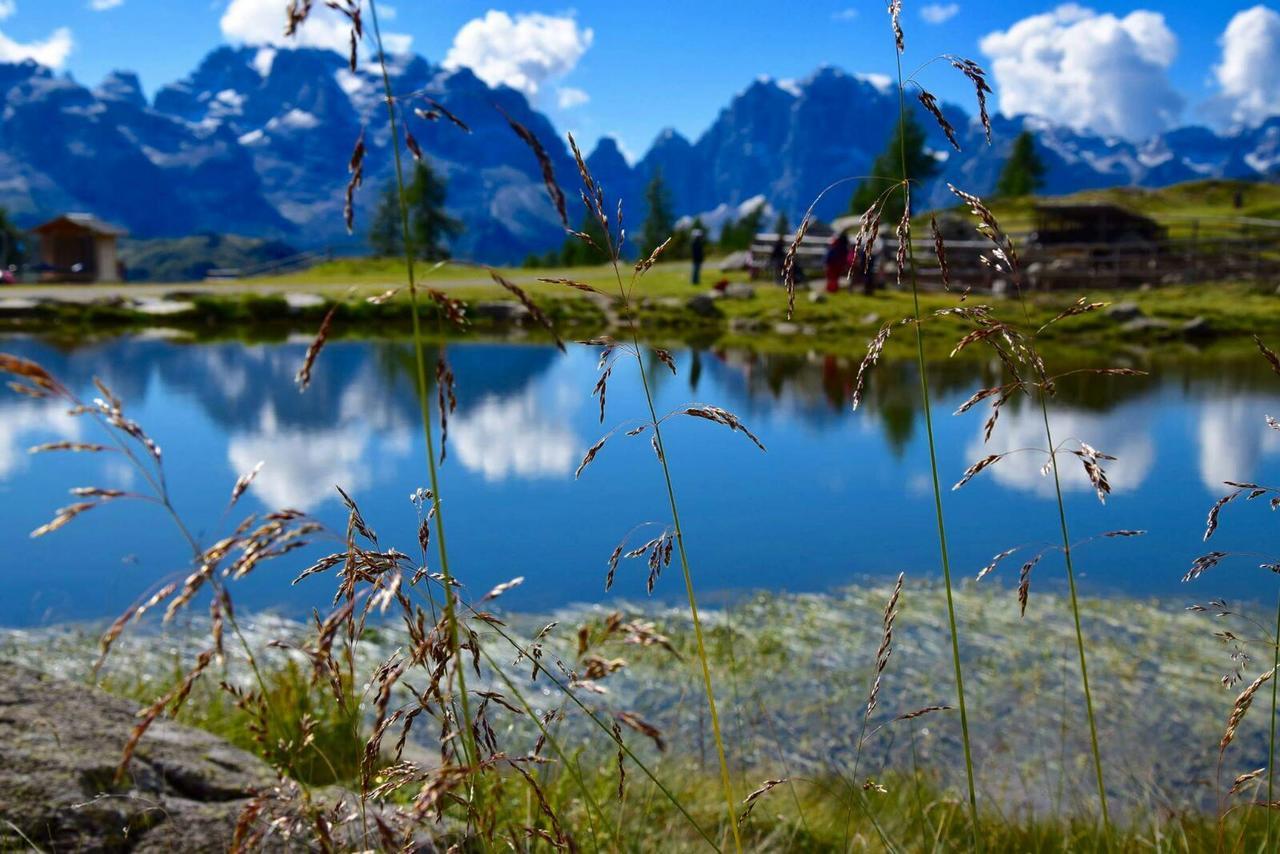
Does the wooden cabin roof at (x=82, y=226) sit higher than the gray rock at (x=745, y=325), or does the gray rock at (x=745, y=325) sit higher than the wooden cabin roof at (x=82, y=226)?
the wooden cabin roof at (x=82, y=226)

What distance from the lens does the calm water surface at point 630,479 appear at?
8.27 meters

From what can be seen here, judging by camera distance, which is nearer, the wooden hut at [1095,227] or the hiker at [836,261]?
the hiker at [836,261]

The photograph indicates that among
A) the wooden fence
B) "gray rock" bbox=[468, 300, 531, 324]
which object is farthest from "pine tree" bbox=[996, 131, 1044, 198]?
"gray rock" bbox=[468, 300, 531, 324]

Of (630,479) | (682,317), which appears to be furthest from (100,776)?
(682,317)

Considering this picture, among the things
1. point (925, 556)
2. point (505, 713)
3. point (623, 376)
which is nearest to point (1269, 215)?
point (623, 376)

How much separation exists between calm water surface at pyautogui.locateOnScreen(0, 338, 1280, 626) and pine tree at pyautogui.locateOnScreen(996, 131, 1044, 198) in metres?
71.4

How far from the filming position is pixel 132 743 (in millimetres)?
1138

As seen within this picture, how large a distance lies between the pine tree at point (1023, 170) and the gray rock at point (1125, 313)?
61.0m

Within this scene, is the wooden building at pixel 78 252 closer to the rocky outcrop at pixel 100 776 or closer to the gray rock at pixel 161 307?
the gray rock at pixel 161 307

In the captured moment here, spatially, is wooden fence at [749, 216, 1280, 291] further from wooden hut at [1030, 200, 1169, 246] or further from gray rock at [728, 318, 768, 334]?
gray rock at [728, 318, 768, 334]

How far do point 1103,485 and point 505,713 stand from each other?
4.28m

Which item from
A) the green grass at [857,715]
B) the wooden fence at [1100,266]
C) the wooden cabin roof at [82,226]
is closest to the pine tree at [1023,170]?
the wooden fence at [1100,266]

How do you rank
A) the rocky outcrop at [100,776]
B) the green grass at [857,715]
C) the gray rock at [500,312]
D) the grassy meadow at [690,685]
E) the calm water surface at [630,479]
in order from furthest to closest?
the gray rock at [500,312] → the calm water surface at [630,479] → the green grass at [857,715] → the rocky outcrop at [100,776] → the grassy meadow at [690,685]

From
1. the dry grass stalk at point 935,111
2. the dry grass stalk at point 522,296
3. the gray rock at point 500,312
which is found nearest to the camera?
the dry grass stalk at point 522,296
